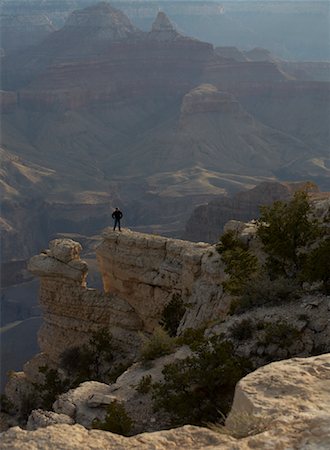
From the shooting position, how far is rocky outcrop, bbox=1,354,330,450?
731 cm

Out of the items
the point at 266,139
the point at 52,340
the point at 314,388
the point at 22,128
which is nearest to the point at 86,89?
the point at 22,128

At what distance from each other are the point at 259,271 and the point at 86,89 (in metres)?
137

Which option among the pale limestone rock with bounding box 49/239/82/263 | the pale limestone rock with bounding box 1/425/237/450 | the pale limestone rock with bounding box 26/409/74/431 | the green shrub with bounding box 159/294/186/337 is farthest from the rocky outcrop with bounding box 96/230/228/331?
the pale limestone rock with bounding box 1/425/237/450

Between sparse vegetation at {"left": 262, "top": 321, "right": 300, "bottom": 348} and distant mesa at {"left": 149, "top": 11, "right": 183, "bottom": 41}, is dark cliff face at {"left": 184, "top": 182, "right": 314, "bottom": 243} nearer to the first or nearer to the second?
sparse vegetation at {"left": 262, "top": 321, "right": 300, "bottom": 348}

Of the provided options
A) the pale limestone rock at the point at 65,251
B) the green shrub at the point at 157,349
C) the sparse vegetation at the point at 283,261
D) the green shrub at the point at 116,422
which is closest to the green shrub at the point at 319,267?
the sparse vegetation at the point at 283,261

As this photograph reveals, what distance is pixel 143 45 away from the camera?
160m

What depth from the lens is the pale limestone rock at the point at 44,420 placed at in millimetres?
12141

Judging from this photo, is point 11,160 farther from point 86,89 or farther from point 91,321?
point 91,321

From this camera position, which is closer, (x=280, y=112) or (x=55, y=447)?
(x=55, y=447)

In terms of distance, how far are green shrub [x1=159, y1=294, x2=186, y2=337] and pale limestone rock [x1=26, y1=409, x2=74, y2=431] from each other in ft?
35.3

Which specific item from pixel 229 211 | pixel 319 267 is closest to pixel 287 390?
pixel 319 267

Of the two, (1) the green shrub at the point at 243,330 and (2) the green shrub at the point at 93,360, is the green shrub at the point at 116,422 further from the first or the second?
(2) the green shrub at the point at 93,360

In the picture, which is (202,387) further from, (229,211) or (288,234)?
(229,211)

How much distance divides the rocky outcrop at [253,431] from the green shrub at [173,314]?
A: 14764 mm
